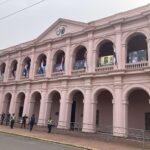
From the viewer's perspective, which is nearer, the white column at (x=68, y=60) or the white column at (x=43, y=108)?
the white column at (x=68, y=60)

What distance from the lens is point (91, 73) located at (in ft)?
64.2

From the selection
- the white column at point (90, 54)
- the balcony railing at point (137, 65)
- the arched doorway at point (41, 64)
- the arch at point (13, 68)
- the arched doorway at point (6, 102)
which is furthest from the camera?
the arch at point (13, 68)

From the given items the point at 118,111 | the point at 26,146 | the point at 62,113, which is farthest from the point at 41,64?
the point at 26,146

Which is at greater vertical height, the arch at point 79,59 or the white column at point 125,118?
the arch at point 79,59

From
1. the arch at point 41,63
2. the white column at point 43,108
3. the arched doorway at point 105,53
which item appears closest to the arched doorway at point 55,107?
the white column at point 43,108

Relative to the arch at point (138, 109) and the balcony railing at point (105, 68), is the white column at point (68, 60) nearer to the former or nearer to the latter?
the balcony railing at point (105, 68)

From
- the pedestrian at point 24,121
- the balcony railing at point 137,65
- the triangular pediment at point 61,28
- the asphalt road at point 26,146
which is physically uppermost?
the triangular pediment at point 61,28

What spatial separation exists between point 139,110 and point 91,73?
17.3 ft

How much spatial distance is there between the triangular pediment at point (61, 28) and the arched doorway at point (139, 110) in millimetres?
8450

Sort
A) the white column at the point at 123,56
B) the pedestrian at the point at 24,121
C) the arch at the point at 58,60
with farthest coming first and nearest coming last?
the pedestrian at the point at 24,121
the arch at the point at 58,60
the white column at the point at 123,56

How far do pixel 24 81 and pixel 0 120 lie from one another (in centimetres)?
618

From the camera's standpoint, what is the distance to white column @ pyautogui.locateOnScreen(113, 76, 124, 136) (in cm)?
1686

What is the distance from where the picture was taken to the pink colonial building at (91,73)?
17719 millimetres

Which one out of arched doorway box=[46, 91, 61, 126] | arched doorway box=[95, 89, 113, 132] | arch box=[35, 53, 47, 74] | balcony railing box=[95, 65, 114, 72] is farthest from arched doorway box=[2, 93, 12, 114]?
balcony railing box=[95, 65, 114, 72]
